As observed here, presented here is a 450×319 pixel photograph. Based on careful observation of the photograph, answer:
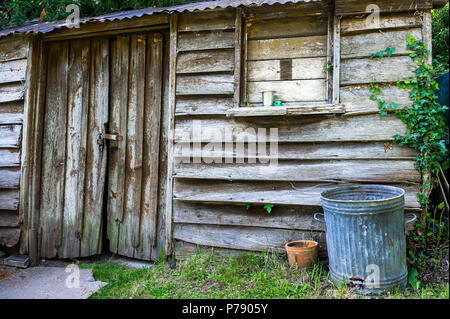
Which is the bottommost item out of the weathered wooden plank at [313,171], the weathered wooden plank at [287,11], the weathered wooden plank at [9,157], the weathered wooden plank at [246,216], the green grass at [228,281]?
the green grass at [228,281]

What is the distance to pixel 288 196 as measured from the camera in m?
3.55

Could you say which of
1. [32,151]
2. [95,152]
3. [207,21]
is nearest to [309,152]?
[207,21]

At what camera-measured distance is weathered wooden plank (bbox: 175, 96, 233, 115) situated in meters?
3.74

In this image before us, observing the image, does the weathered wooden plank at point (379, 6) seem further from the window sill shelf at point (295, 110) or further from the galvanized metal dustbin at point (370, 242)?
the galvanized metal dustbin at point (370, 242)

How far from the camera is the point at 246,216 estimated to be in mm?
3732

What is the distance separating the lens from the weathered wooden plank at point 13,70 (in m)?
4.40

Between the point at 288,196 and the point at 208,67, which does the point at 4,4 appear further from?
the point at 288,196

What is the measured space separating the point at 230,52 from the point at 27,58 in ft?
9.07

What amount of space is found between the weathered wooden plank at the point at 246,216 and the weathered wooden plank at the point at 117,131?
0.95 meters

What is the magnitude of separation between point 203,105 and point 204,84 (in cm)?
25

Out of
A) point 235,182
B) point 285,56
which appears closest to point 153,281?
point 235,182

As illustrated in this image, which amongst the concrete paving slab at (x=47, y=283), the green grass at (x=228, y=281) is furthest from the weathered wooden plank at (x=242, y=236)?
the concrete paving slab at (x=47, y=283)

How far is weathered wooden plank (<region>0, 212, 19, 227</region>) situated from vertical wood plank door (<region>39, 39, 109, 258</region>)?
0.93ft

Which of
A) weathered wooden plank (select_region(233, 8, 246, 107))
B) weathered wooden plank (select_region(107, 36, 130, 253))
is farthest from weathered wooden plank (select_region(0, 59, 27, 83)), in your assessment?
weathered wooden plank (select_region(233, 8, 246, 107))
